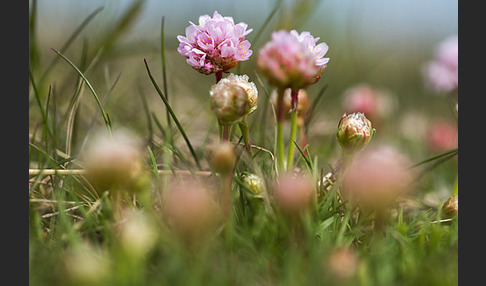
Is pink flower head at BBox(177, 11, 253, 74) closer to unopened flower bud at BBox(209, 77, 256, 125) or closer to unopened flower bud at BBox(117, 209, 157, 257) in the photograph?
unopened flower bud at BBox(209, 77, 256, 125)

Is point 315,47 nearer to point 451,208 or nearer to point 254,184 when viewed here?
point 254,184

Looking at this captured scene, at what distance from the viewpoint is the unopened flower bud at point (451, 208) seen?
1.21 metres

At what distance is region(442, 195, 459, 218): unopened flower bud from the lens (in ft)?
3.97

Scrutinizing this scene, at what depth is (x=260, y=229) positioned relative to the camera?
3.36ft

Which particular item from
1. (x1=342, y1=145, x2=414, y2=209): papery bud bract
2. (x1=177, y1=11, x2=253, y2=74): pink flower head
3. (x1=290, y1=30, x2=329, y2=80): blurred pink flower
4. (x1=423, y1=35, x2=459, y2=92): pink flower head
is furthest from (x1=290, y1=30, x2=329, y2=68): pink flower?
(x1=423, y1=35, x2=459, y2=92): pink flower head

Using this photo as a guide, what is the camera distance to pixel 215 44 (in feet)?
3.81

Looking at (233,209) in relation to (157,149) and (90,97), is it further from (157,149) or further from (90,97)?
(90,97)

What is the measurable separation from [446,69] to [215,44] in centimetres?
133

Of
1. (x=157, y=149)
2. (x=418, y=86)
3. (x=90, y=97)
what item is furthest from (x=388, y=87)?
(x=157, y=149)

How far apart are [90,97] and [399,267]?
1523 millimetres

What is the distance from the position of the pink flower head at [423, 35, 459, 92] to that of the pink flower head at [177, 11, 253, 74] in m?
1.20

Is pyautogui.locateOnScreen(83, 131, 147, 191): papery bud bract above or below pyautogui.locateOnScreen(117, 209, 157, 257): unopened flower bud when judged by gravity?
above

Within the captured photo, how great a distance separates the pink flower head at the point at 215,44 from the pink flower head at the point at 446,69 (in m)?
1.20

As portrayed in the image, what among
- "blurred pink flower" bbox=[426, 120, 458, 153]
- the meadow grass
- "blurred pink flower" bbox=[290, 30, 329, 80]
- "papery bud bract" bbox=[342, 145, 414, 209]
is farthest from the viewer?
"blurred pink flower" bbox=[426, 120, 458, 153]
